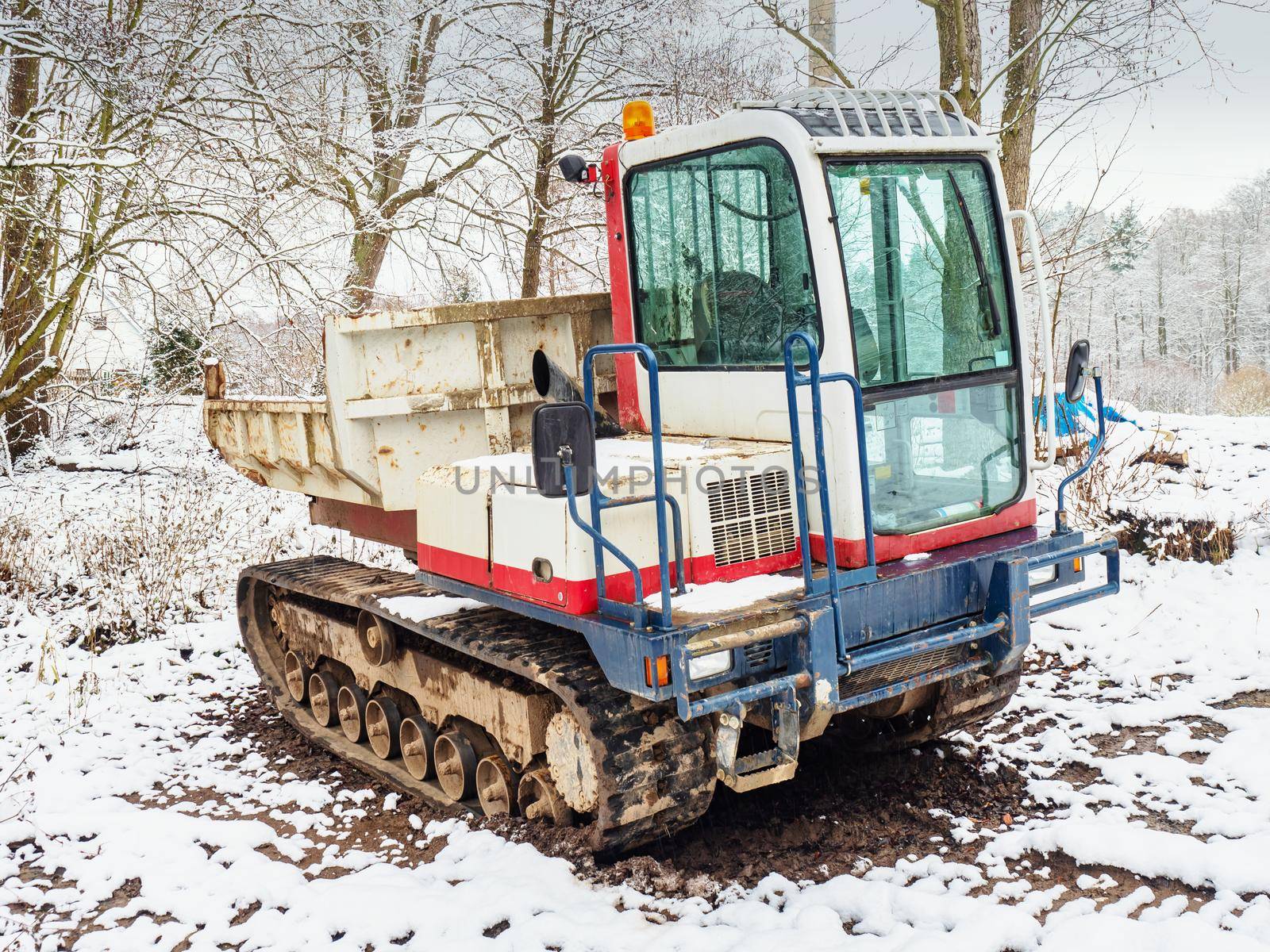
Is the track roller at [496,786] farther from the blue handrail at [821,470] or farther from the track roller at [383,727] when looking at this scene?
the blue handrail at [821,470]

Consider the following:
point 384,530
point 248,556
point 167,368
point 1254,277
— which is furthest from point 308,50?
point 1254,277

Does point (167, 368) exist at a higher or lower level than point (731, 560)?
higher

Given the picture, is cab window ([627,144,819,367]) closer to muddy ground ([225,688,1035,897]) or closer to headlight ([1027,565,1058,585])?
headlight ([1027,565,1058,585])

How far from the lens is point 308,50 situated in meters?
10.2

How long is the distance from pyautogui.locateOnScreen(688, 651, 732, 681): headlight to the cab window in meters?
1.27

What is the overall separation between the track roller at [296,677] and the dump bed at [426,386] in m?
1.54

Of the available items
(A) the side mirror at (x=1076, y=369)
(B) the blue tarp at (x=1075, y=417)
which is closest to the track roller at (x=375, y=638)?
(A) the side mirror at (x=1076, y=369)

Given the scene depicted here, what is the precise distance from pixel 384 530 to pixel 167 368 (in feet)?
22.9

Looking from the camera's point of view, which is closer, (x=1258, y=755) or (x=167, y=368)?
(x=1258, y=755)

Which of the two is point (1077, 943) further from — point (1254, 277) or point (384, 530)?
point (1254, 277)

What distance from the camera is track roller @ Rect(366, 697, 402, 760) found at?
18.7 feet

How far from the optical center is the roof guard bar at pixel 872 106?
14.6 feet

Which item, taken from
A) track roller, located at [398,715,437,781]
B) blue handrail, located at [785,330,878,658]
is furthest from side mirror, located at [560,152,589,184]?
track roller, located at [398,715,437,781]

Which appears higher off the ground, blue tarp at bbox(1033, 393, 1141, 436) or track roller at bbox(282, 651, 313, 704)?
blue tarp at bbox(1033, 393, 1141, 436)
